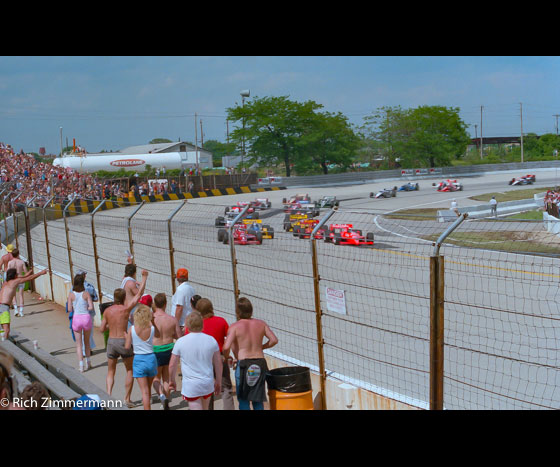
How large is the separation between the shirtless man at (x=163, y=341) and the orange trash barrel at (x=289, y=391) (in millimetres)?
1453

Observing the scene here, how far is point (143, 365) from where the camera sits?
675cm

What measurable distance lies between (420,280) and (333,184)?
44.2m

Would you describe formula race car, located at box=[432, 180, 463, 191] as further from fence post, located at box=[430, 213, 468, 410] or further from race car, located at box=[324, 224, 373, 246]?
fence post, located at box=[430, 213, 468, 410]

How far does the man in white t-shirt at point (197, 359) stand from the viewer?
5613 mm

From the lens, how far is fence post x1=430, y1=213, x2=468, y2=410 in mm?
5125

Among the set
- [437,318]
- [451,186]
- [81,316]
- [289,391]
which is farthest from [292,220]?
[451,186]

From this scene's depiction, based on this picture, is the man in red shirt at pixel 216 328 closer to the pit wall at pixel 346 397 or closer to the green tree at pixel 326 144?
the pit wall at pixel 346 397

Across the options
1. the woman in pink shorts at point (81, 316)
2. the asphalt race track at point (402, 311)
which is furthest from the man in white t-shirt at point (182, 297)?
the woman in pink shorts at point (81, 316)

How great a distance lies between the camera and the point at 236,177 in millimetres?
53594

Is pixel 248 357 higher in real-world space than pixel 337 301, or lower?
lower

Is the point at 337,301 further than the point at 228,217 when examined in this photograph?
No

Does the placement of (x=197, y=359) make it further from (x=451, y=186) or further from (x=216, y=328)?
(x=451, y=186)

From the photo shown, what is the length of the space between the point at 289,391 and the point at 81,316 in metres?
4.52
